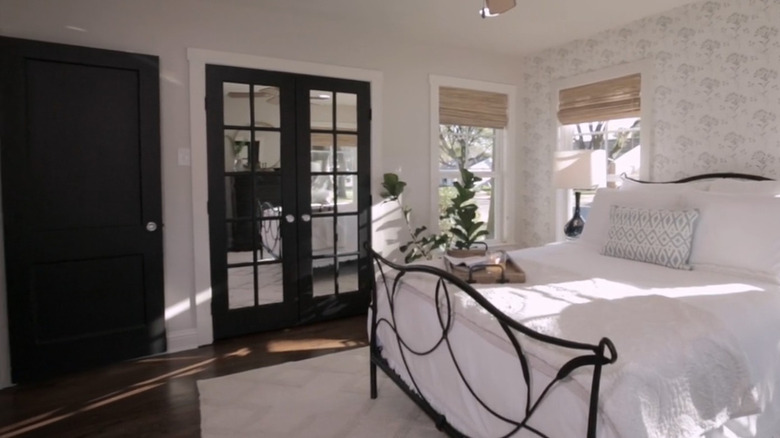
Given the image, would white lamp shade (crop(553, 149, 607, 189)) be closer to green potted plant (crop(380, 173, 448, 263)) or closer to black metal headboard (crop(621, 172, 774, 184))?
black metal headboard (crop(621, 172, 774, 184))

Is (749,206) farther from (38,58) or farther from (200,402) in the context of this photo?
(38,58)

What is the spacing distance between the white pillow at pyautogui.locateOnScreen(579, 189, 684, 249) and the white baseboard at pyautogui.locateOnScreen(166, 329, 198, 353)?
2848 mm

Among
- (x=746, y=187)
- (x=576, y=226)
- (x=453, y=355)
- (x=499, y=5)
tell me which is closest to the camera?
(x=453, y=355)

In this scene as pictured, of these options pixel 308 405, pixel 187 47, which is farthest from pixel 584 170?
pixel 187 47

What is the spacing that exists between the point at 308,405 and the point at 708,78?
135 inches

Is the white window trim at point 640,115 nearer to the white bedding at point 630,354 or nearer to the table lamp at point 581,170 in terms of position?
the table lamp at point 581,170

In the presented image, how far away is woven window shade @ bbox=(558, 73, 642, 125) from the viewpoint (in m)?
3.69

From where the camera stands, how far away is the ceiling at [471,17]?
3281mm

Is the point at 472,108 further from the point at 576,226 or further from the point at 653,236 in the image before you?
the point at 653,236

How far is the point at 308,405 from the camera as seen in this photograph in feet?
7.93

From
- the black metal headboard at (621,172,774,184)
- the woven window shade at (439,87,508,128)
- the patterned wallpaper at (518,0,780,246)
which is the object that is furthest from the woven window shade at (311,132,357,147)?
the black metal headboard at (621,172,774,184)

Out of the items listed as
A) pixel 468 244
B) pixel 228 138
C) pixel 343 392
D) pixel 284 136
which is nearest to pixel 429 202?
pixel 468 244

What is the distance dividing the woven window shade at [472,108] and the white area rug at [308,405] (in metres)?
2.47

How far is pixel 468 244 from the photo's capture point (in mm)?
3994
